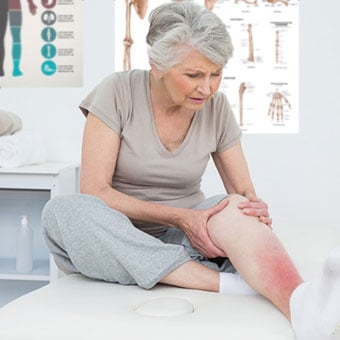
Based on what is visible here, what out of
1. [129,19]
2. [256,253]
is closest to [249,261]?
[256,253]

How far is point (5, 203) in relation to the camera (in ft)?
10.7

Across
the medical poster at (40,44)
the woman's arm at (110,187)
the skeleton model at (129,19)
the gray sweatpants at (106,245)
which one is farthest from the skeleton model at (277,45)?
the gray sweatpants at (106,245)

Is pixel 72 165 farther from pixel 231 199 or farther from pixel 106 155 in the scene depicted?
pixel 231 199

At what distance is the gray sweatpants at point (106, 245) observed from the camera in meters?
1.72

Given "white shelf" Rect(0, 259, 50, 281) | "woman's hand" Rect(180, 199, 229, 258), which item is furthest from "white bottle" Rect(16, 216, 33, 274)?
"woman's hand" Rect(180, 199, 229, 258)

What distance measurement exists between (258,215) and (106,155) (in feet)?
1.38

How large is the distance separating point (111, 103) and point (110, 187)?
0.72 ft

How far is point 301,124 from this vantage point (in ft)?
9.98

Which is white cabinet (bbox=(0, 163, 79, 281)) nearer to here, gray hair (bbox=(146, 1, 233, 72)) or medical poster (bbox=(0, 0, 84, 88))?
medical poster (bbox=(0, 0, 84, 88))

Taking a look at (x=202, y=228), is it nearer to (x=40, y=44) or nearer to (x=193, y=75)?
(x=193, y=75)

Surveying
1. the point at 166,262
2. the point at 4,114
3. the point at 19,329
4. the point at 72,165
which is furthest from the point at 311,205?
the point at 19,329

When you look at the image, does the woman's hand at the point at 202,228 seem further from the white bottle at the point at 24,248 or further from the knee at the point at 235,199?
the white bottle at the point at 24,248

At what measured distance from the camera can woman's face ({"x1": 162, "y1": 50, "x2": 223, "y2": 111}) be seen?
6.21ft

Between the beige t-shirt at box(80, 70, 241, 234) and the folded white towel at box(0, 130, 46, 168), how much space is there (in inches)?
35.2
